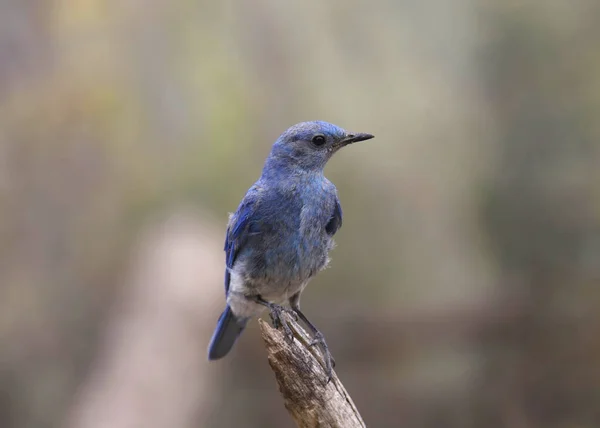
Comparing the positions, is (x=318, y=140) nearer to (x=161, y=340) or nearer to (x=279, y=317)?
(x=279, y=317)

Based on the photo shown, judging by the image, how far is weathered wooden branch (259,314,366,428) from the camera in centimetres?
230

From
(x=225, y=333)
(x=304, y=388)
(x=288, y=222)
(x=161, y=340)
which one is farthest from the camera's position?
(x=161, y=340)

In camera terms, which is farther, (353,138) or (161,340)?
(161,340)

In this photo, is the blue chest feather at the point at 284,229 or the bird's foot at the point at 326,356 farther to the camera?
the blue chest feather at the point at 284,229

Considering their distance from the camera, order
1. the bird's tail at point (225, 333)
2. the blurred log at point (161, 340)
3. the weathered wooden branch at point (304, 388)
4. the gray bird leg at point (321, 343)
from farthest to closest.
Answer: the blurred log at point (161, 340)
the bird's tail at point (225, 333)
the gray bird leg at point (321, 343)
the weathered wooden branch at point (304, 388)

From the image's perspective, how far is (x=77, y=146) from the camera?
4305 millimetres

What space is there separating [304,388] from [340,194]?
2213mm

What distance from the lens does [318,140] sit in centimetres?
271

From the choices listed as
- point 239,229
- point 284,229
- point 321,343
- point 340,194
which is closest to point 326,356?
point 321,343

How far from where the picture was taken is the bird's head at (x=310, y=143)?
8.86 ft

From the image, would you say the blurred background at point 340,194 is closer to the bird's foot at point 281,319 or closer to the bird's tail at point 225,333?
the bird's tail at point 225,333

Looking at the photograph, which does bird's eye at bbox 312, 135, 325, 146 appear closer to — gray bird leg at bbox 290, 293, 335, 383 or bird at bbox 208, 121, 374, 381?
bird at bbox 208, 121, 374, 381

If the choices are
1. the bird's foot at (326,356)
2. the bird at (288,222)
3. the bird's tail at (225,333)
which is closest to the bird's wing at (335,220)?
the bird at (288,222)

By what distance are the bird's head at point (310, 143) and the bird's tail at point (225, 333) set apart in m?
0.91
